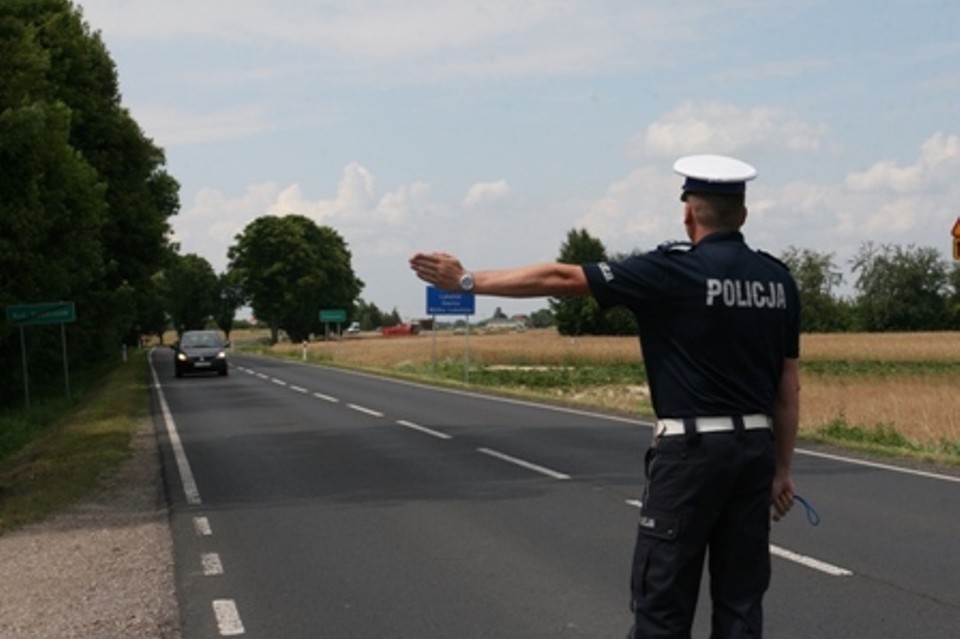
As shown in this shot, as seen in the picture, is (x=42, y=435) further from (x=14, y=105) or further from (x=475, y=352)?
(x=475, y=352)

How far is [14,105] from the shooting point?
16.9 metres

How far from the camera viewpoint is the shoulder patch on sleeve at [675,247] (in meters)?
3.95

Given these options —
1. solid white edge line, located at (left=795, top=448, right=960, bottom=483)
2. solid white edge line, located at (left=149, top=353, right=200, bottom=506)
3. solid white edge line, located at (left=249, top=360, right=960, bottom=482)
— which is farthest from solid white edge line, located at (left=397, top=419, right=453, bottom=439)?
solid white edge line, located at (left=795, top=448, right=960, bottom=483)

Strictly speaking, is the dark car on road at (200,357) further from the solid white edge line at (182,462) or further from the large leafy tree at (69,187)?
the solid white edge line at (182,462)

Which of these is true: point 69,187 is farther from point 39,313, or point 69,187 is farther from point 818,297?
point 818,297

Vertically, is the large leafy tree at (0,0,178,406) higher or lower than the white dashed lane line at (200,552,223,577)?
higher

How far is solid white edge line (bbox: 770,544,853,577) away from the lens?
27.7 feet

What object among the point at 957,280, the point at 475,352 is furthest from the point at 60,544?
the point at 957,280

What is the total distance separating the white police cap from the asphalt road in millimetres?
3551

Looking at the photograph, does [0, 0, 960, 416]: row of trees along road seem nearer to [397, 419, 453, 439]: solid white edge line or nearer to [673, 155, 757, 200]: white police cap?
[673, 155, 757, 200]: white police cap

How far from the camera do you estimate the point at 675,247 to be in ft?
13.0

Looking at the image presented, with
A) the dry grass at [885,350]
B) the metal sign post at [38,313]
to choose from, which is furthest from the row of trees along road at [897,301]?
the metal sign post at [38,313]

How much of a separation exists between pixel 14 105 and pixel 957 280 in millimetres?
111058

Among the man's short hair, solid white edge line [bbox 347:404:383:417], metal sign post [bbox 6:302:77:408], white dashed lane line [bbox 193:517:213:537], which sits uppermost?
metal sign post [bbox 6:302:77:408]
